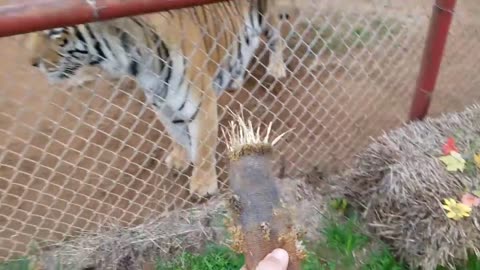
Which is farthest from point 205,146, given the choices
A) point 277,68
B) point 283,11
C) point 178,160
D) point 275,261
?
point 275,261

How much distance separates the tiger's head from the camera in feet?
8.77

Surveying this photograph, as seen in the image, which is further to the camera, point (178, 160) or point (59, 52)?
point (178, 160)

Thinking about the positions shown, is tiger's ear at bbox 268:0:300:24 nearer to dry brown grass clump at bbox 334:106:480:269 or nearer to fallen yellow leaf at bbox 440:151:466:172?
dry brown grass clump at bbox 334:106:480:269

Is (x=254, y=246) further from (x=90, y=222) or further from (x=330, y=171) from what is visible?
(x=330, y=171)

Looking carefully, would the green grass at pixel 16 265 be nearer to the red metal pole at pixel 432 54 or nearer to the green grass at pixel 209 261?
the green grass at pixel 209 261

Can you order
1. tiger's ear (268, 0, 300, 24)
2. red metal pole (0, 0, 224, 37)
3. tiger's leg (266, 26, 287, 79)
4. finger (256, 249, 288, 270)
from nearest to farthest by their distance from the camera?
finger (256, 249, 288, 270), red metal pole (0, 0, 224, 37), tiger's ear (268, 0, 300, 24), tiger's leg (266, 26, 287, 79)

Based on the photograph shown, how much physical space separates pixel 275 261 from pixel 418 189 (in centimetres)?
133

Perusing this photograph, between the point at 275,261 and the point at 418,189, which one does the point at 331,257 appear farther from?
the point at 275,261

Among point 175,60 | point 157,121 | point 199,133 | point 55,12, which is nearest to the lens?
point 55,12

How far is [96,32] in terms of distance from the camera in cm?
267

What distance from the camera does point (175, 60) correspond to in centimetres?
280

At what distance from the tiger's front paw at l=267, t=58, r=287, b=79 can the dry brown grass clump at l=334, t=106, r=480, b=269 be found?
1.30 meters

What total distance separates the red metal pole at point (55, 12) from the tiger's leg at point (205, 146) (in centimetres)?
111

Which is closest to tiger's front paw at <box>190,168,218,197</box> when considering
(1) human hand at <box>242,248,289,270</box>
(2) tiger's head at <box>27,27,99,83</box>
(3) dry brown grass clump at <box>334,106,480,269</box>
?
(3) dry brown grass clump at <box>334,106,480,269</box>
